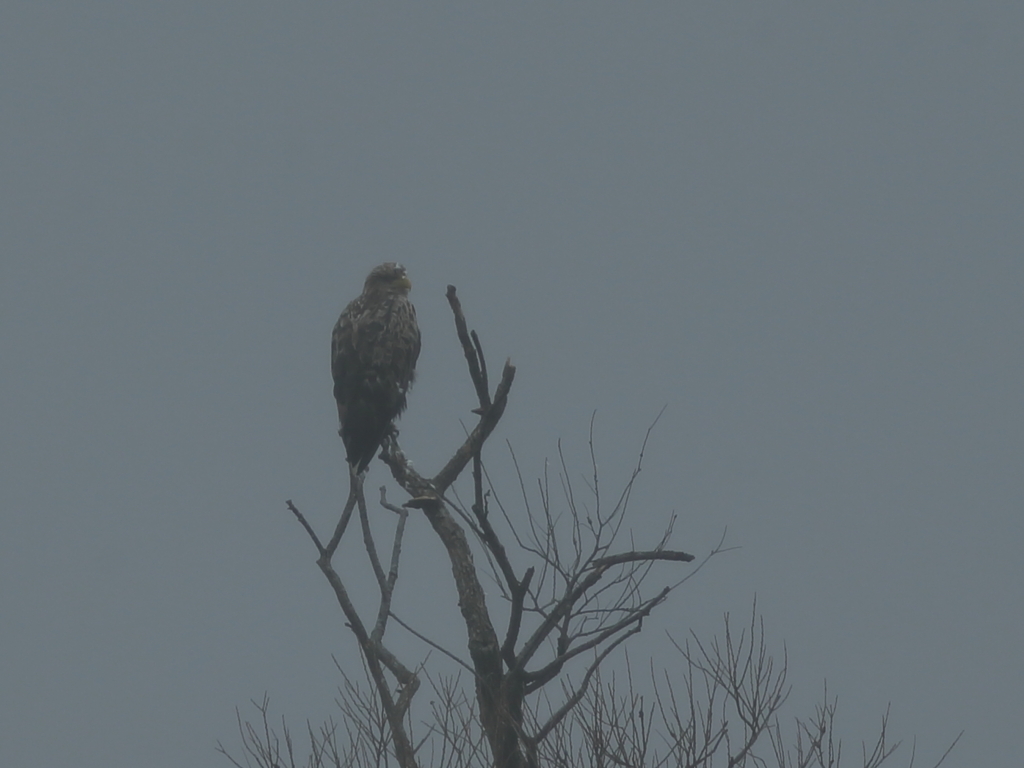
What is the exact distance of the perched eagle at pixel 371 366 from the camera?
29.0 ft

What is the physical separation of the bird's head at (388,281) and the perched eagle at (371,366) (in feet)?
0.21

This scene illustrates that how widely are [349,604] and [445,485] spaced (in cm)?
95

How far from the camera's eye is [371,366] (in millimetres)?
8992

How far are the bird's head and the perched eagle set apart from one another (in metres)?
0.06

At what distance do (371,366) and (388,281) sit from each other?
88 centimetres

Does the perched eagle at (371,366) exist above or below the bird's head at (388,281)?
below

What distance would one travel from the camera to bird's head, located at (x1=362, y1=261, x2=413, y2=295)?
952 cm

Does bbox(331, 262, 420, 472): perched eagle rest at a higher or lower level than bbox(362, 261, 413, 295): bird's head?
lower

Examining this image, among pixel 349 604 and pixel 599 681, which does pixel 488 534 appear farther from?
pixel 349 604

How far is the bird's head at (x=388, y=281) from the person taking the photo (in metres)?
9.52

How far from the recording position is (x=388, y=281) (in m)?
9.59

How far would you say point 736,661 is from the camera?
6797 millimetres

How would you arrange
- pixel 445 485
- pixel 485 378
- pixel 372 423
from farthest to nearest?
pixel 372 423
pixel 445 485
pixel 485 378

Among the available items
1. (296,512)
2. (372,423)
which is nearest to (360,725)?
(296,512)
